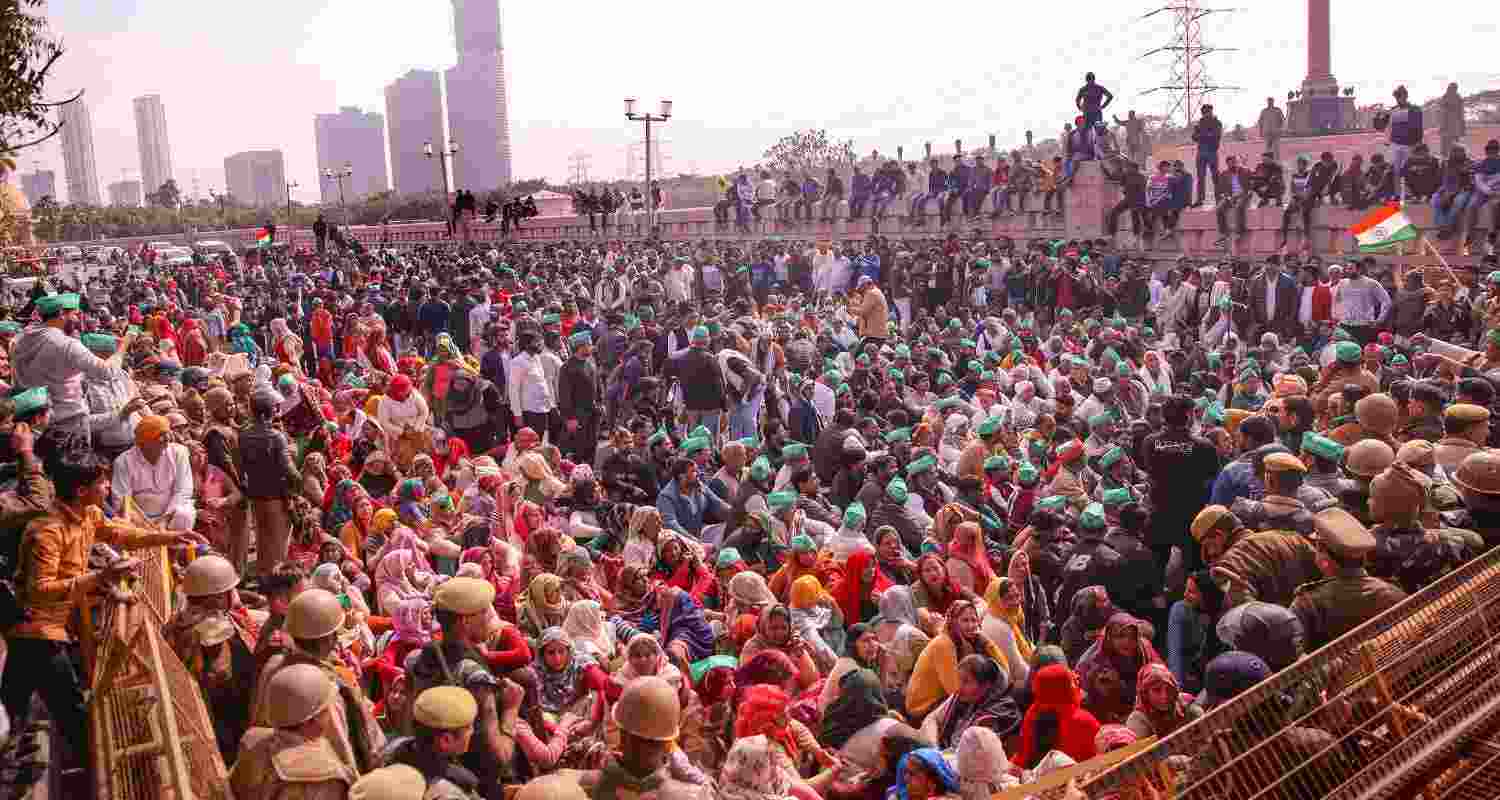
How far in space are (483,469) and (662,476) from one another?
137 centimetres

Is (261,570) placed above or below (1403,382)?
below

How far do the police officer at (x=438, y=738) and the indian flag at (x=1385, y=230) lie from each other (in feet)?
42.2

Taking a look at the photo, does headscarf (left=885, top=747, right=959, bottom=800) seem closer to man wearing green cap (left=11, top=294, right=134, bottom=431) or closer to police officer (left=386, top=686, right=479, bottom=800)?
police officer (left=386, top=686, right=479, bottom=800)

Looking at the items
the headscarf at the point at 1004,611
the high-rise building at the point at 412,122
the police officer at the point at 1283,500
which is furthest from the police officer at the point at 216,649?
the high-rise building at the point at 412,122

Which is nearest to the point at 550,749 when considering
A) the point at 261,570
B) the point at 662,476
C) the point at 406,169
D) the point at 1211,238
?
the point at 261,570

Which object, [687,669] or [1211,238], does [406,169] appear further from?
[687,669]

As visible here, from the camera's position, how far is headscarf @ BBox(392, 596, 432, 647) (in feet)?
20.3

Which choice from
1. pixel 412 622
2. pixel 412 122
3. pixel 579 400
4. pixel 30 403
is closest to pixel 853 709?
pixel 412 622

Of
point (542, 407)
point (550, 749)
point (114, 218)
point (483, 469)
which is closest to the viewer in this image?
point (550, 749)

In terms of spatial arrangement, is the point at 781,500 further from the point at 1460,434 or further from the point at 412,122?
the point at 412,122

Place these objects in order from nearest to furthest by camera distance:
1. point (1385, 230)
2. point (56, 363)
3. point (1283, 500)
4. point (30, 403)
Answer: point (1283, 500)
point (30, 403)
point (56, 363)
point (1385, 230)

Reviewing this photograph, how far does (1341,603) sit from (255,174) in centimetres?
19788

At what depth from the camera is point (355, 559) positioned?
761 cm

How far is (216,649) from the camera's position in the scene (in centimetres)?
507
